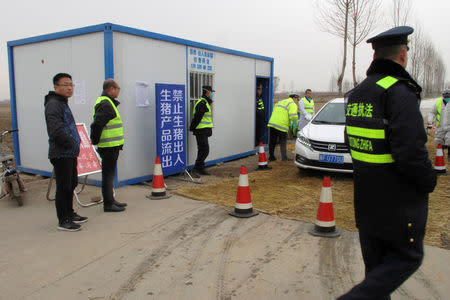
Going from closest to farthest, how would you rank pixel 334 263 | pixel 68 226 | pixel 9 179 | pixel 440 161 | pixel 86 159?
1. pixel 334 263
2. pixel 68 226
3. pixel 9 179
4. pixel 86 159
5. pixel 440 161

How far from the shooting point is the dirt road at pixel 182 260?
3.28m

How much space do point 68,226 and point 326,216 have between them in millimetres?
3118

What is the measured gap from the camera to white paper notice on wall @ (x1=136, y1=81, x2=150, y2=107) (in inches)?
274

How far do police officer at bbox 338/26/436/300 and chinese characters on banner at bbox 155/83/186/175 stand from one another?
17.1ft

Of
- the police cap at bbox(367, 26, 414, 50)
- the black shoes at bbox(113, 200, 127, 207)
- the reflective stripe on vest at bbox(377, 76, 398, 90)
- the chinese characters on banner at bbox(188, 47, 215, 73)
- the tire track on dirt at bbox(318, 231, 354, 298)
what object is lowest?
the tire track on dirt at bbox(318, 231, 354, 298)

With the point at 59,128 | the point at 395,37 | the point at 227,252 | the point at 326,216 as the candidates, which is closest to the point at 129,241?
the point at 227,252

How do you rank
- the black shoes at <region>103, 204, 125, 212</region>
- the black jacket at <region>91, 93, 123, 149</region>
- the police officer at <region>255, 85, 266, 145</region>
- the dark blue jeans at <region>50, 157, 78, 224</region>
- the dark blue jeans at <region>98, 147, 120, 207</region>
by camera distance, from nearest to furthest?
the dark blue jeans at <region>50, 157, 78, 224</region>
the black jacket at <region>91, 93, 123, 149</region>
the dark blue jeans at <region>98, 147, 120, 207</region>
the black shoes at <region>103, 204, 125, 212</region>
the police officer at <region>255, 85, 266, 145</region>

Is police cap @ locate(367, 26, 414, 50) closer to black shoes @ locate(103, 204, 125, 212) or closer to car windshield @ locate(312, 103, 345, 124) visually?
black shoes @ locate(103, 204, 125, 212)

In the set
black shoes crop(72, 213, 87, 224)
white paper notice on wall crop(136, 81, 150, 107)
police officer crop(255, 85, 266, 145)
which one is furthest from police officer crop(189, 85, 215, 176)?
police officer crop(255, 85, 266, 145)

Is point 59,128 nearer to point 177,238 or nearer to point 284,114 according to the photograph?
point 177,238

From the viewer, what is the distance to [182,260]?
3891mm

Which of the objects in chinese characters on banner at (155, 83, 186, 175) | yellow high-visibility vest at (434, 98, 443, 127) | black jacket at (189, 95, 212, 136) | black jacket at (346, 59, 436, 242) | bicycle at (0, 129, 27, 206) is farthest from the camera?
yellow high-visibility vest at (434, 98, 443, 127)

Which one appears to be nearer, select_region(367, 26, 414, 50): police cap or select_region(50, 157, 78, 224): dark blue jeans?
select_region(367, 26, 414, 50): police cap

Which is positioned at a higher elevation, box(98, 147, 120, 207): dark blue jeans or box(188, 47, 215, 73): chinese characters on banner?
box(188, 47, 215, 73): chinese characters on banner
